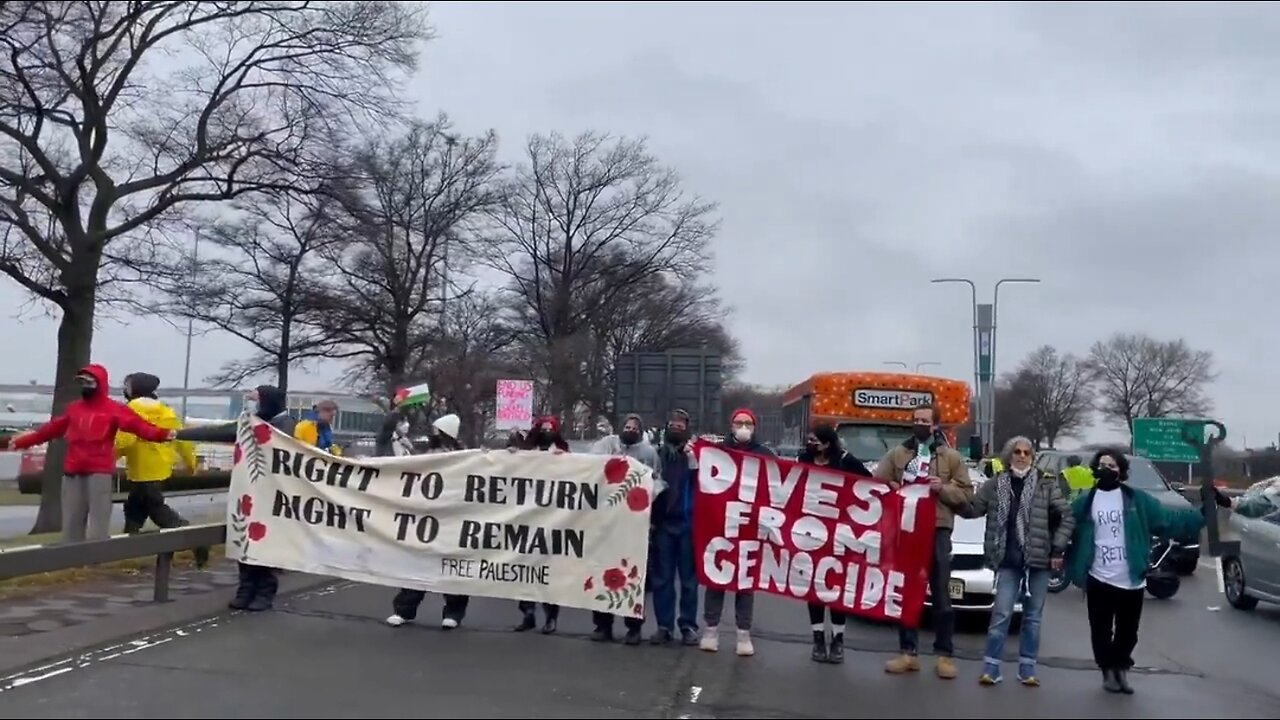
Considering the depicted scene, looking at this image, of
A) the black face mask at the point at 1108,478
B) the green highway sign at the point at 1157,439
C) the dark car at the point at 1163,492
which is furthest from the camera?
the green highway sign at the point at 1157,439

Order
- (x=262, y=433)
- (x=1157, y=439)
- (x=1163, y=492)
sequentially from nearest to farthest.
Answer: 1. (x=262, y=433)
2. (x=1163, y=492)
3. (x=1157, y=439)

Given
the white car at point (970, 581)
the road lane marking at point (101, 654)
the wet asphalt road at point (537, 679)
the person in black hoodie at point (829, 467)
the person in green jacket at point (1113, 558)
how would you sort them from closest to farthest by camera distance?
the wet asphalt road at point (537, 679), the road lane marking at point (101, 654), the person in green jacket at point (1113, 558), the person in black hoodie at point (829, 467), the white car at point (970, 581)

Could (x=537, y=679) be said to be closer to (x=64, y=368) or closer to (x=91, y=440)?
(x=91, y=440)

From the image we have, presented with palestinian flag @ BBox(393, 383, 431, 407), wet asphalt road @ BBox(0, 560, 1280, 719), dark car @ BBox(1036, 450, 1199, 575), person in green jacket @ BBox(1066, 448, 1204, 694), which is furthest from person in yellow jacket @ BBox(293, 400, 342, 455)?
dark car @ BBox(1036, 450, 1199, 575)

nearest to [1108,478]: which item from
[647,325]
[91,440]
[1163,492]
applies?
[91,440]

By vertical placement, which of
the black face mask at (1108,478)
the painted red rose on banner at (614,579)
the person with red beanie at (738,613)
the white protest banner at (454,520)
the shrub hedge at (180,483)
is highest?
the black face mask at (1108,478)

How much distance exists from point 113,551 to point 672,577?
16.2ft

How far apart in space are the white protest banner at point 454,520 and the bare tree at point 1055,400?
290 feet

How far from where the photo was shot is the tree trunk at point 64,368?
68.0ft

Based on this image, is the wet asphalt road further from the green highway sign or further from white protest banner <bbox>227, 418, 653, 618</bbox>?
the green highway sign

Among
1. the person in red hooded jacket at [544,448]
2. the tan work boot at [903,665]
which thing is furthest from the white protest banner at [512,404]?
the tan work boot at [903,665]

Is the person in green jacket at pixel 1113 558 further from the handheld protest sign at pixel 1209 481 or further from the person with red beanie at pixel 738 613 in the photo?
the handheld protest sign at pixel 1209 481

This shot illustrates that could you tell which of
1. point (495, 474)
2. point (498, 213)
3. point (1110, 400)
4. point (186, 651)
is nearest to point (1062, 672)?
point (495, 474)

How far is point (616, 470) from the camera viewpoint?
11.5 m
